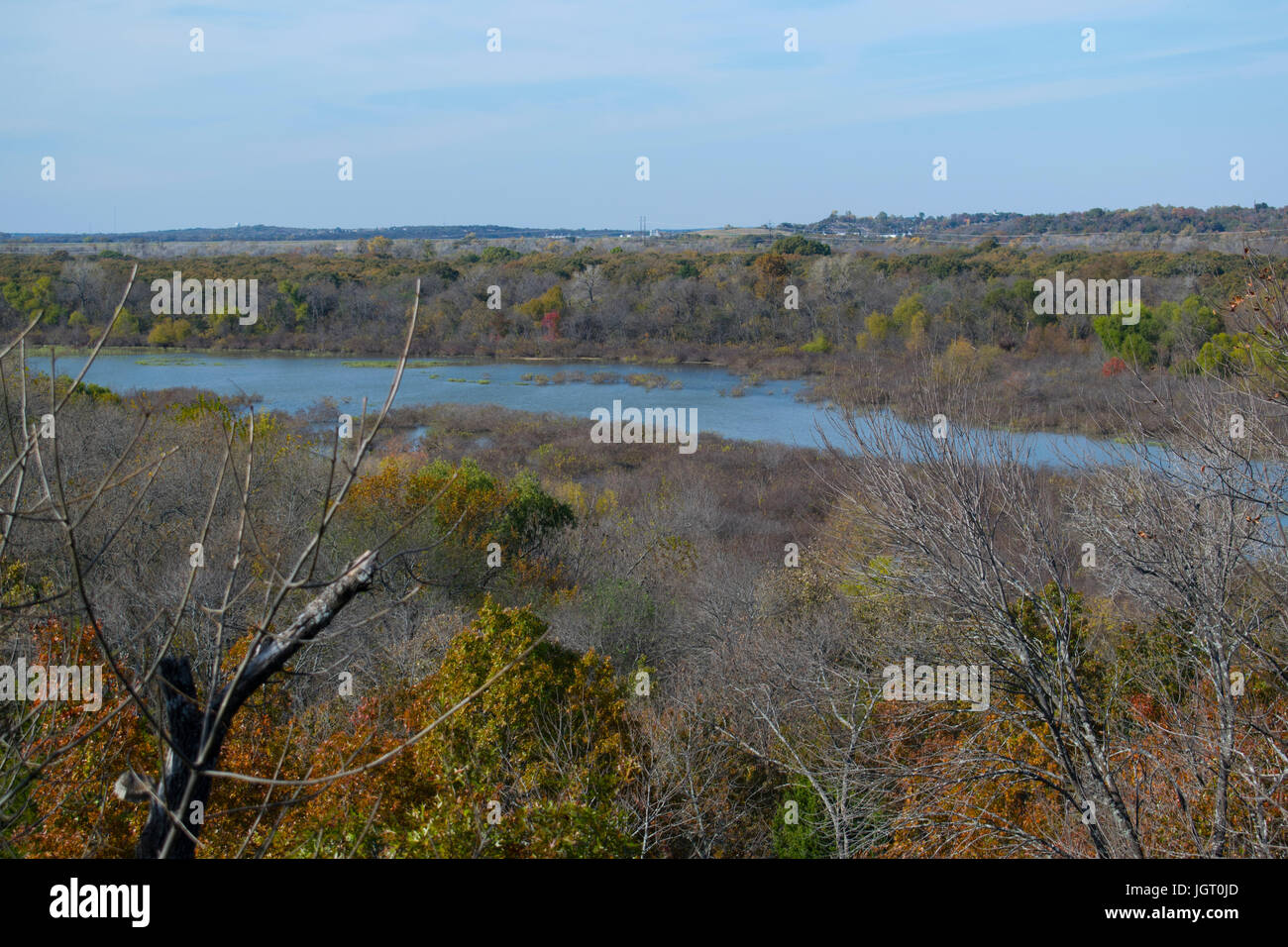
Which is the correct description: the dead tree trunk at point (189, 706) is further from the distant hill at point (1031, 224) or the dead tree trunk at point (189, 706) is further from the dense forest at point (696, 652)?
the distant hill at point (1031, 224)

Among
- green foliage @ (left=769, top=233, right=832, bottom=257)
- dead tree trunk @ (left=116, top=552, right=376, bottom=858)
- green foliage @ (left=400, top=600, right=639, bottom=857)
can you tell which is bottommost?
green foliage @ (left=400, top=600, right=639, bottom=857)

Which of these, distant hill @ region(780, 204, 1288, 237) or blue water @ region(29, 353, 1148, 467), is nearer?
blue water @ region(29, 353, 1148, 467)

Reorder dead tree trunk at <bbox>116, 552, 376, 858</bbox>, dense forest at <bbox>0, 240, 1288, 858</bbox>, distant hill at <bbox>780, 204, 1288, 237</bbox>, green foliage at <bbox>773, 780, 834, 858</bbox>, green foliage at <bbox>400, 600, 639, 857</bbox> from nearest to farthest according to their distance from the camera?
dead tree trunk at <bbox>116, 552, 376, 858</bbox>, dense forest at <bbox>0, 240, 1288, 858</bbox>, green foliage at <bbox>400, 600, 639, 857</bbox>, green foliage at <bbox>773, 780, 834, 858</bbox>, distant hill at <bbox>780, 204, 1288, 237</bbox>

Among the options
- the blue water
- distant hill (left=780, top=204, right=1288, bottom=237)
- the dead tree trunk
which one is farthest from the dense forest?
distant hill (left=780, top=204, right=1288, bottom=237)

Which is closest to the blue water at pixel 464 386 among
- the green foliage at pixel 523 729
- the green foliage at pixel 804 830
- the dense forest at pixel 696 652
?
the dense forest at pixel 696 652

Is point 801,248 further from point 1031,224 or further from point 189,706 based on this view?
point 189,706

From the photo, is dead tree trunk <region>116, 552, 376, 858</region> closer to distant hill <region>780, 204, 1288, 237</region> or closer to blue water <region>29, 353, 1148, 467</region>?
blue water <region>29, 353, 1148, 467</region>
